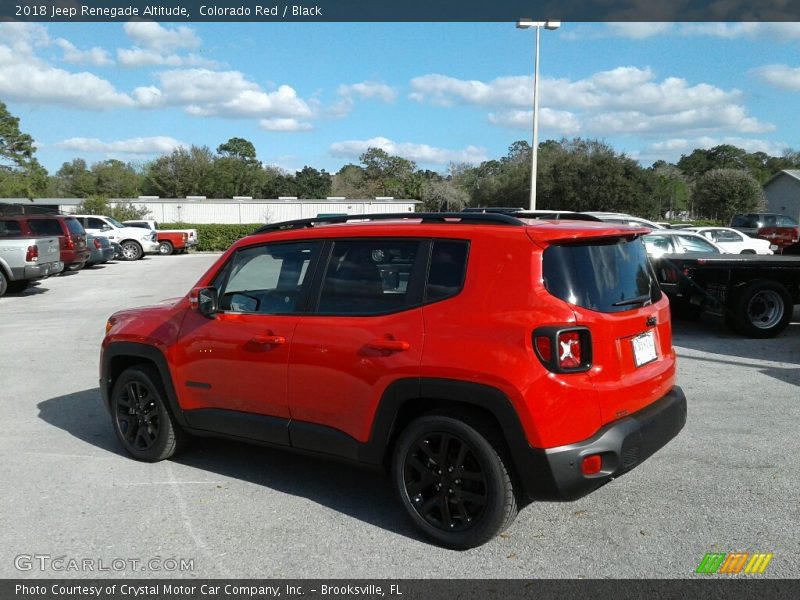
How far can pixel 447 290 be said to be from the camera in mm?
3861

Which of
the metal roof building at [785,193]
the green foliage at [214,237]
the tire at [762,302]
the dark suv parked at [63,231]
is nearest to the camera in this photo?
the tire at [762,302]

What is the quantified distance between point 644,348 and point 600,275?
1.86ft

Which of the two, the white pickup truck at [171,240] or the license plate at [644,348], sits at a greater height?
the license plate at [644,348]

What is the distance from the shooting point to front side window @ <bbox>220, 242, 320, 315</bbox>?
4547mm

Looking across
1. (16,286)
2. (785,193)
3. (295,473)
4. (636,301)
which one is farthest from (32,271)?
(785,193)

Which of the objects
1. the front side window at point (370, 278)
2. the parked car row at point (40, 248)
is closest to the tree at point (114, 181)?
the parked car row at point (40, 248)

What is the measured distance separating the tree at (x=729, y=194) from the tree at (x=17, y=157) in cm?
4927

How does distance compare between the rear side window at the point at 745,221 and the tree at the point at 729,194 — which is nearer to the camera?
the rear side window at the point at 745,221

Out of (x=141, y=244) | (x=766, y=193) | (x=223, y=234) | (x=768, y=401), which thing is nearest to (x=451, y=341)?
(x=768, y=401)

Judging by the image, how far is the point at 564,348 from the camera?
11.6 feet

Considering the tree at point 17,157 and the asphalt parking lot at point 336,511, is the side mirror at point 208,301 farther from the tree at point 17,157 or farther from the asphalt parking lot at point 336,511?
the tree at point 17,157

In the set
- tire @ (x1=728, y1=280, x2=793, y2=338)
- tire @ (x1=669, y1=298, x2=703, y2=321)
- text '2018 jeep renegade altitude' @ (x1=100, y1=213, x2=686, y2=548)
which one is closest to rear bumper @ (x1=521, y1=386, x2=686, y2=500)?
text '2018 jeep renegade altitude' @ (x1=100, y1=213, x2=686, y2=548)

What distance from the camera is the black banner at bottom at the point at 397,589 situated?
3.37m

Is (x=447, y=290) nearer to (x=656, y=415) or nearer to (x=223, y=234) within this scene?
(x=656, y=415)
